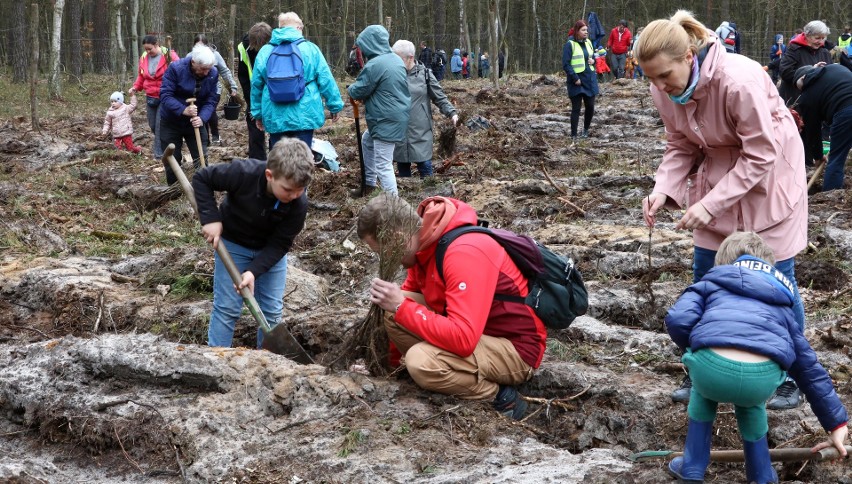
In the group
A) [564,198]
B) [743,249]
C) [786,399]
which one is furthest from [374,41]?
[743,249]

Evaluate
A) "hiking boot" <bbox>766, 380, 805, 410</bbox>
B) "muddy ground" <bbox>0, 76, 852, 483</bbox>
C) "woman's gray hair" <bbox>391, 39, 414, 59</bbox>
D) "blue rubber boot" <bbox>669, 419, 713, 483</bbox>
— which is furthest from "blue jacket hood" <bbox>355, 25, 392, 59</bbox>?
"blue rubber boot" <bbox>669, 419, 713, 483</bbox>

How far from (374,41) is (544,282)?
553cm

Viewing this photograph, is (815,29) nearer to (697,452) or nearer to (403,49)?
(403,49)

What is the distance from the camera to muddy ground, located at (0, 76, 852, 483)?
3.60 m

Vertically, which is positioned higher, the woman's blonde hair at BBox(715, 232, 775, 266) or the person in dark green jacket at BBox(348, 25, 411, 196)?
the person in dark green jacket at BBox(348, 25, 411, 196)

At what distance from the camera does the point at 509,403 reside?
162 inches

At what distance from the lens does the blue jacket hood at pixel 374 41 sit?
8.97 m

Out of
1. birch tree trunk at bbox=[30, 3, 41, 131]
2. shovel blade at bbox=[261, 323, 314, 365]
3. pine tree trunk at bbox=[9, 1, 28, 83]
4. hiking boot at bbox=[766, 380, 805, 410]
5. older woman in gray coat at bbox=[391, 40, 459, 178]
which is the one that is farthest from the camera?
pine tree trunk at bbox=[9, 1, 28, 83]

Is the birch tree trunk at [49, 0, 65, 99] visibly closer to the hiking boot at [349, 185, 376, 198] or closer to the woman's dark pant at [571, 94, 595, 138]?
the woman's dark pant at [571, 94, 595, 138]

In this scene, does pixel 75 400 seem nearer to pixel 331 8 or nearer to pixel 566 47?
pixel 566 47

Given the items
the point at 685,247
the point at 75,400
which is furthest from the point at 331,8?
the point at 75,400

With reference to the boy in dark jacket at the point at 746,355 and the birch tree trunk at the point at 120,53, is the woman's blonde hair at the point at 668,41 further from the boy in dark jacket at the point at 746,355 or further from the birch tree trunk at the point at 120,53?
the birch tree trunk at the point at 120,53

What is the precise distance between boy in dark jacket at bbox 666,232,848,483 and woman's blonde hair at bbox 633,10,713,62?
817 millimetres

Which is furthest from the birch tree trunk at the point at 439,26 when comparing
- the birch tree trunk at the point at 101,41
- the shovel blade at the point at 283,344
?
the shovel blade at the point at 283,344
